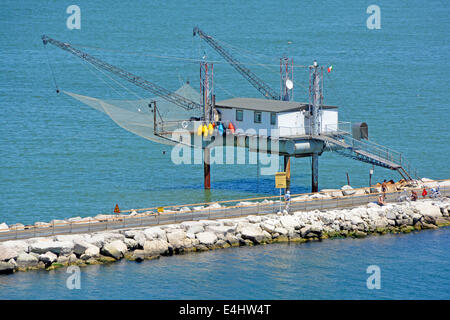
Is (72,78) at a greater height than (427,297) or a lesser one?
greater

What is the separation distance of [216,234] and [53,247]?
40.2ft

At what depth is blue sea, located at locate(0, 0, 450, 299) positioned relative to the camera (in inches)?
2419

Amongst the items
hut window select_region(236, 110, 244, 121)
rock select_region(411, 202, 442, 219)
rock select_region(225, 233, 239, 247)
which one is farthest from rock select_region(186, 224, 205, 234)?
hut window select_region(236, 110, 244, 121)

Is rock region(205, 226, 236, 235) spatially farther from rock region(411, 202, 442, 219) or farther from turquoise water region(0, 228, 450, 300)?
rock region(411, 202, 442, 219)

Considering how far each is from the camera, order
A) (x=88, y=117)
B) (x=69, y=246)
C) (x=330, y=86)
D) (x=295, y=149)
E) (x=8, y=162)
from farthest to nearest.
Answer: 1. (x=330, y=86)
2. (x=88, y=117)
3. (x=8, y=162)
4. (x=295, y=149)
5. (x=69, y=246)

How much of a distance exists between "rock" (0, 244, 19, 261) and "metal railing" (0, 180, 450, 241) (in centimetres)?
327

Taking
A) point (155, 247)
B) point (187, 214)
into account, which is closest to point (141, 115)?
point (187, 214)

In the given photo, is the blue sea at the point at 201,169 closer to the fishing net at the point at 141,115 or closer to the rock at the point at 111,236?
the rock at the point at 111,236

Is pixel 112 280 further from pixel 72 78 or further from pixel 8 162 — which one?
pixel 72 78

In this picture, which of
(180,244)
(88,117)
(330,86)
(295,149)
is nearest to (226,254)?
(180,244)

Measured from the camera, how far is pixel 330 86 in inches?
6398

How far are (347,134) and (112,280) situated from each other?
111 ft

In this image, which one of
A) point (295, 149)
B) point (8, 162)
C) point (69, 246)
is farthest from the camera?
point (8, 162)
